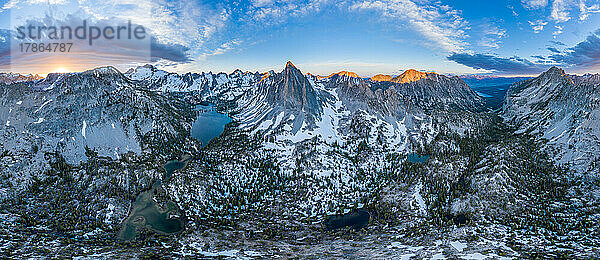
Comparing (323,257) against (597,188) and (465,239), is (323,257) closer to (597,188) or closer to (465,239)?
(465,239)

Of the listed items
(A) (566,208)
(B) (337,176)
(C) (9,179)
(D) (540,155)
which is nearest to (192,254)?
(B) (337,176)

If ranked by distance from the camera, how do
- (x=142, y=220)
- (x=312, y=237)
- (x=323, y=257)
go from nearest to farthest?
(x=323, y=257), (x=312, y=237), (x=142, y=220)

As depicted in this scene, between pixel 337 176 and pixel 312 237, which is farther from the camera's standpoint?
pixel 337 176

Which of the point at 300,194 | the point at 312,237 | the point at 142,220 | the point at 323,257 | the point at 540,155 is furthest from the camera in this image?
the point at 540,155

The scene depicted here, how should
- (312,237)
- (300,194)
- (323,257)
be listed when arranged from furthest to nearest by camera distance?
(300,194), (312,237), (323,257)

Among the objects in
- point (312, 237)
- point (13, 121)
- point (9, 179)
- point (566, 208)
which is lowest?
point (312, 237)

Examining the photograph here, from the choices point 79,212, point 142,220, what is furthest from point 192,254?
point 79,212

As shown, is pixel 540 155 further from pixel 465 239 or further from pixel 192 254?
pixel 192 254

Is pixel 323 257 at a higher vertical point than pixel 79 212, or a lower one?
lower

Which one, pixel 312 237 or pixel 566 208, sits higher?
pixel 566 208
